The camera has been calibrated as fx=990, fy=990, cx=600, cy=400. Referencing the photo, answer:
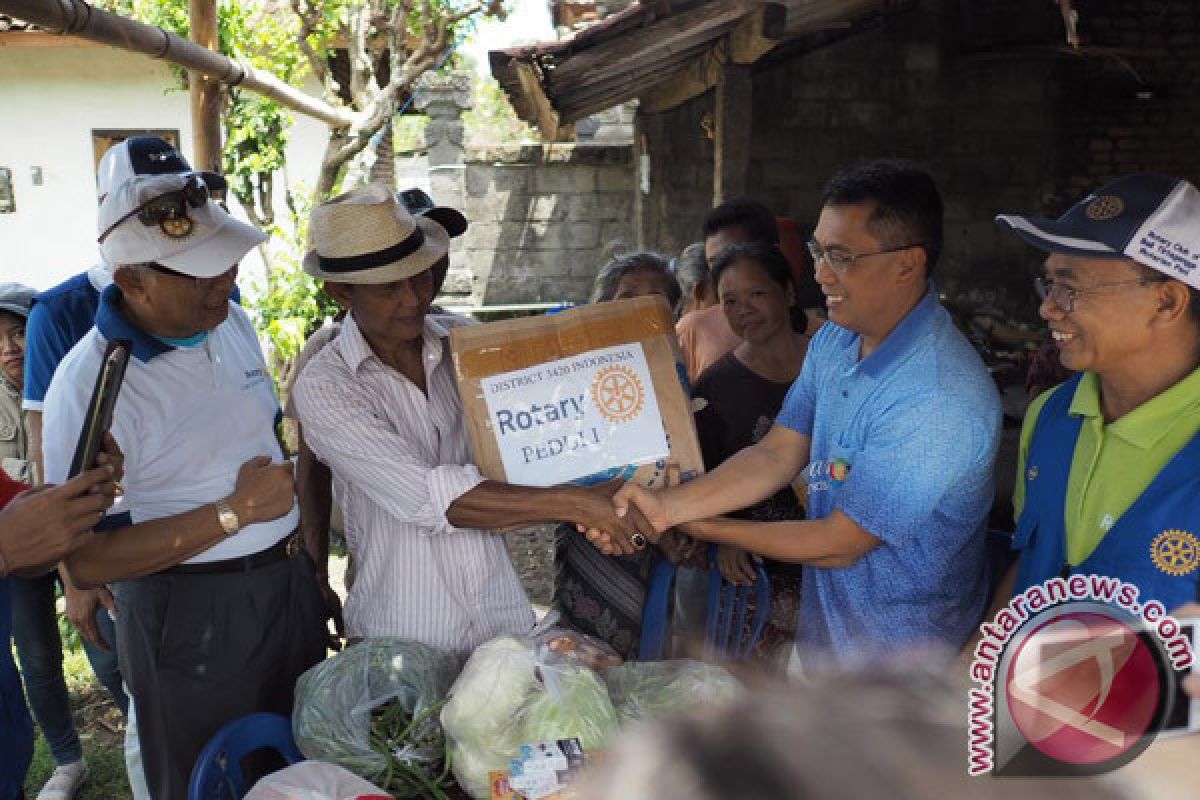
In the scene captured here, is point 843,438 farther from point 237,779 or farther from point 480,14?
point 480,14

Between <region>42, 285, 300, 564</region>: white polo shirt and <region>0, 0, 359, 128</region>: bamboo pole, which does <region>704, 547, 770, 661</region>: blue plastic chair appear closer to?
<region>42, 285, 300, 564</region>: white polo shirt

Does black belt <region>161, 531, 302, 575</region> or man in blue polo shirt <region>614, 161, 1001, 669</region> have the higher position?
man in blue polo shirt <region>614, 161, 1001, 669</region>

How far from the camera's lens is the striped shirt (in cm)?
247

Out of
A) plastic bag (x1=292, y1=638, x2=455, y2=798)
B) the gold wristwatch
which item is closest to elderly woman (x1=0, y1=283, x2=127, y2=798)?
the gold wristwatch

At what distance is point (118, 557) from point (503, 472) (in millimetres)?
923

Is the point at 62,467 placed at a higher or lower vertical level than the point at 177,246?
lower

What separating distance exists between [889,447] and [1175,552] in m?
0.58

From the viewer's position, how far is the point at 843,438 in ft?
7.65

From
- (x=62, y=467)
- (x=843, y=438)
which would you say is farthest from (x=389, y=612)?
(x=843, y=438)

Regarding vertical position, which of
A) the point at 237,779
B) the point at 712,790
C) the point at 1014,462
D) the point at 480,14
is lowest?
the point at 237,779

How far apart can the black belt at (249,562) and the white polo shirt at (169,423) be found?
0.02m

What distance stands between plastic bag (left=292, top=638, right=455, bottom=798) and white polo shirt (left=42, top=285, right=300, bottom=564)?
0.59 m

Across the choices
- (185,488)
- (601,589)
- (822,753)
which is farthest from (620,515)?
(822,753)

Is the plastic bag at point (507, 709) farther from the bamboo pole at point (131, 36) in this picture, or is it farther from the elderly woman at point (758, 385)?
the bamboo pole at point (131, 36)
